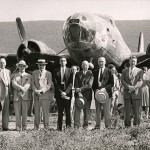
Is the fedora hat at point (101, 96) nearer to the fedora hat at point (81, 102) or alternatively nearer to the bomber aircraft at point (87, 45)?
the fedora hat at point (81, 102)

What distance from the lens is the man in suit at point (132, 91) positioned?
978 cm

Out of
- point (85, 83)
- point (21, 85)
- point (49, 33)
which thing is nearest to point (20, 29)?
point (21, 85)

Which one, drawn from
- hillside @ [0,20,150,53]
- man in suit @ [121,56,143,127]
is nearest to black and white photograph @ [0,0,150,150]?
man in suit @ [121,56,143,127]

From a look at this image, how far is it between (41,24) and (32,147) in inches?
3474

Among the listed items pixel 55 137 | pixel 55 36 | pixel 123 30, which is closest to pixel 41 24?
pixel 55 36

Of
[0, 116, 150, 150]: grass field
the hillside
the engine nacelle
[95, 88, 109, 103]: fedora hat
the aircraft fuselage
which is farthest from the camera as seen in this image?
the hillside

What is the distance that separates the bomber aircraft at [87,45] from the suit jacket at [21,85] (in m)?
3.39

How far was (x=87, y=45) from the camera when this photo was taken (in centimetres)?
1314

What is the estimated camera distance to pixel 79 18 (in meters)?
12.8

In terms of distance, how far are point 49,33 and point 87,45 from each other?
7295 centimetres

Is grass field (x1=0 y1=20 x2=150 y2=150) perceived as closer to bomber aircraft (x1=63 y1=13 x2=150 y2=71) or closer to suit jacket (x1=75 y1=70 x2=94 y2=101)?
suit jacket (x1=75 y1=70 x2=94 y2=101)

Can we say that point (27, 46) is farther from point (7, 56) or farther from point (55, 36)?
point (55, 36)

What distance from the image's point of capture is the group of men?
31.8 ft

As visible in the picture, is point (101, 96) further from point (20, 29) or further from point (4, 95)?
point (20, 29)
